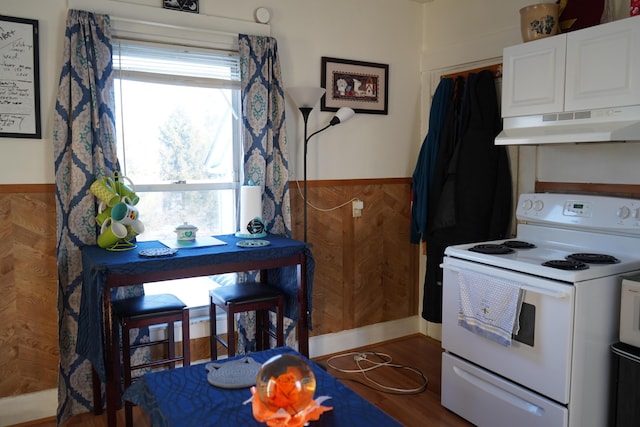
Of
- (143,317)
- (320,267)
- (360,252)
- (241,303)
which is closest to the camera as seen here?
(143,317)

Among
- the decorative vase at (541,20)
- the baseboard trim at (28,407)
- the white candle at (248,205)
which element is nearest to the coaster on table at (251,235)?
the white candle at (248,205)

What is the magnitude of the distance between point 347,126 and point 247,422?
2502mm

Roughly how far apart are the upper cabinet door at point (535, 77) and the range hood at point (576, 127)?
5 cm

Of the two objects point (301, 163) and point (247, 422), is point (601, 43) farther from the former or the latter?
point (247, 422)

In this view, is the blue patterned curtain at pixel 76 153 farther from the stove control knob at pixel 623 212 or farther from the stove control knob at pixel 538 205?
the stove control knob at pixel 623 212

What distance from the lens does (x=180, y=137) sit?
303 centimetres

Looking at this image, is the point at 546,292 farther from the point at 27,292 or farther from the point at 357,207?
the point at 27,292

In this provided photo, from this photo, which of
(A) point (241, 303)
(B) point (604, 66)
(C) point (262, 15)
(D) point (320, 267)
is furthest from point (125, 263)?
(B) point (604, 66)

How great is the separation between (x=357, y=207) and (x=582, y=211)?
58.1 inches

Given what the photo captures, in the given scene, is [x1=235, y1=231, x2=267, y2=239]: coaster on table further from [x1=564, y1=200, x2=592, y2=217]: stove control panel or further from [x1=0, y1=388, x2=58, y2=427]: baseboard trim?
[x1=564, y1=200, x2=592, y2=217]: stove control panel

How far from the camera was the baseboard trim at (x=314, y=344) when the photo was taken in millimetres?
2643

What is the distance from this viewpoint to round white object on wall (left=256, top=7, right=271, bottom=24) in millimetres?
3096

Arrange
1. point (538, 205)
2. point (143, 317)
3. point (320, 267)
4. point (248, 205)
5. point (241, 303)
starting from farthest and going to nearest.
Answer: point (320, 267)
point (248, 205)
point (538, 205)
point (241, 303)
point (143, 317)

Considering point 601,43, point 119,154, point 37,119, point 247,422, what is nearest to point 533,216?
point 601,43
